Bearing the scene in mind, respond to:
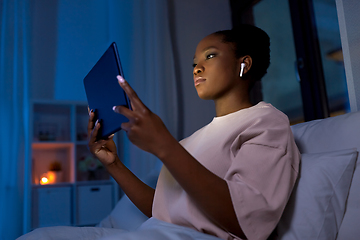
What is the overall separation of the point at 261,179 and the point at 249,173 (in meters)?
0.03

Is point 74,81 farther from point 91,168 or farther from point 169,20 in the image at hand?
point 169,20

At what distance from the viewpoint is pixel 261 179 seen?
2.21 feet

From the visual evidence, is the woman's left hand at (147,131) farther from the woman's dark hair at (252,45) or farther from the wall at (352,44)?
the wall at (352,44)

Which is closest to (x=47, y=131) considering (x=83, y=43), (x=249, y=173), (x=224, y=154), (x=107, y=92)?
(x=83, y=43)

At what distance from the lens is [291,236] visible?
2.43 ft

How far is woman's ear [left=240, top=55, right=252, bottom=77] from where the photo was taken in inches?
39.9

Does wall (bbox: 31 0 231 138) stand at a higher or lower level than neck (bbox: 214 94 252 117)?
higher

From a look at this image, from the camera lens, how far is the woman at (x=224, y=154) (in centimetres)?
62

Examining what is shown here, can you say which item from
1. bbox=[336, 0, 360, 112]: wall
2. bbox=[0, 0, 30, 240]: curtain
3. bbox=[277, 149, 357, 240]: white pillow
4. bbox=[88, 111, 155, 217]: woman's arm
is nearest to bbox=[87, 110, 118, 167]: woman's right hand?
bbox=[88, 111, 155, 217]: woman's arm

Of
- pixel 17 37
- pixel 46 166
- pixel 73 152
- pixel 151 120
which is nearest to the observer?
pixel 151 120

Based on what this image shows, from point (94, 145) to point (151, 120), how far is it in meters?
0.47

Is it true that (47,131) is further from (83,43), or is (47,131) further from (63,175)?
(83,43)

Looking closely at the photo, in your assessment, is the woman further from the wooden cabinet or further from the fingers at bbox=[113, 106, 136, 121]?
the wooden cabinet

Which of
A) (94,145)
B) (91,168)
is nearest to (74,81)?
(91,168)
